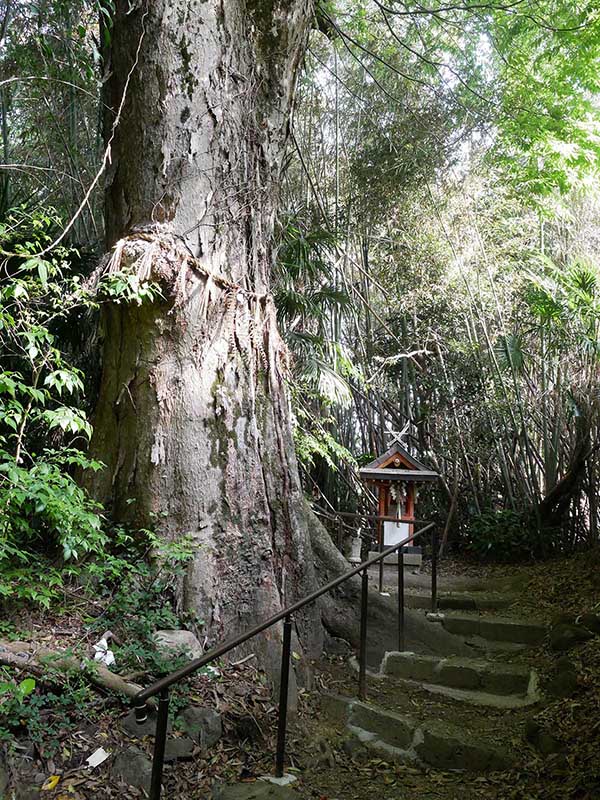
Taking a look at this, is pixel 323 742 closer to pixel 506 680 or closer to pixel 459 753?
pixel 459 753

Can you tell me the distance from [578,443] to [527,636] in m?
2.76

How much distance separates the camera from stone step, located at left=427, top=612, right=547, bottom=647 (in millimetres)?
4570

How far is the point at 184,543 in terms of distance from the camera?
3.36 meters

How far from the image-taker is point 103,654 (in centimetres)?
288

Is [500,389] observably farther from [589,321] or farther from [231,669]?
[231,669]

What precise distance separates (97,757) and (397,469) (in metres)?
4.04

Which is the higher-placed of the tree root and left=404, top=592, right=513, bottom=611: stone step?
the tree root

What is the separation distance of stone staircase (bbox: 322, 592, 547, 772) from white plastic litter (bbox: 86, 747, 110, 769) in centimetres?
129

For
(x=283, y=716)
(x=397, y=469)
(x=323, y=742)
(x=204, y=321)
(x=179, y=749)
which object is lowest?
(x=323, y=742)

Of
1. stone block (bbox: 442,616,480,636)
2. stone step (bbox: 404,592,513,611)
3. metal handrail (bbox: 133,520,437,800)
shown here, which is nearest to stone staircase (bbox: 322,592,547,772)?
stone block (bbox: 442,616,480,636)

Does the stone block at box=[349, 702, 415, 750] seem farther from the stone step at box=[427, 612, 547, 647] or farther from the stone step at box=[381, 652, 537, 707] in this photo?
the stone step at box=[427, 612, 547, 647]

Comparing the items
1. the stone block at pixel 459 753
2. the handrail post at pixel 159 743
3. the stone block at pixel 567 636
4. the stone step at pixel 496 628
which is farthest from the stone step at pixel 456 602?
the handrail post at pixel 159 743

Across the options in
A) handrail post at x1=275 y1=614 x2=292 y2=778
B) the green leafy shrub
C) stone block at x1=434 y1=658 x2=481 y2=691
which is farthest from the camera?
stone block at x1=434 y1=658 x2=481 y2=691

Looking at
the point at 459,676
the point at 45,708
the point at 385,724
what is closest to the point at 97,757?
the point at 45,708
